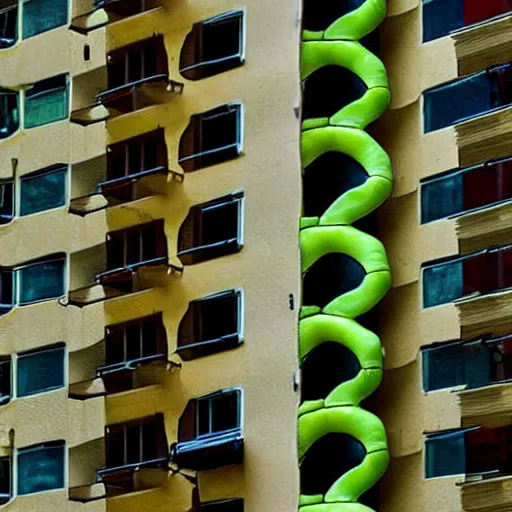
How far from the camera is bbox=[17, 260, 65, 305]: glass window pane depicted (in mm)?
29547

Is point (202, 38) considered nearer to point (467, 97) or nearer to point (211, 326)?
point (211, 326)

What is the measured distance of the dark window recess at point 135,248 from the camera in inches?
1120

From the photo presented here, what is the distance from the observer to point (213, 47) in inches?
1132

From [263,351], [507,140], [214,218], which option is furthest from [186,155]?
[507,140]

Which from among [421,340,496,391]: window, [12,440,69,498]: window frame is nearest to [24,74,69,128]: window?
[12,440,69,498]: window frame

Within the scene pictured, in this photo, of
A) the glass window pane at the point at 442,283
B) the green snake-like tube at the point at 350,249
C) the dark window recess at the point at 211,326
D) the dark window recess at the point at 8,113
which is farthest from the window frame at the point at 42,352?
the glass window pane at the point at 442,283

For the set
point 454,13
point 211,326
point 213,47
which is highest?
point 213,47

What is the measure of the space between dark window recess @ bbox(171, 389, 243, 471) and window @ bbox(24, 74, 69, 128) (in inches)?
175

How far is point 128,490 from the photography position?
27938 millimetres

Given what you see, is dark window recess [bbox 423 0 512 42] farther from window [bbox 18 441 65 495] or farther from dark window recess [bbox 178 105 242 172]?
window [bbox 18 441 65 495]

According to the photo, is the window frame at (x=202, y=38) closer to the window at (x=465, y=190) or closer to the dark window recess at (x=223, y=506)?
the window at (x=465, y=190)

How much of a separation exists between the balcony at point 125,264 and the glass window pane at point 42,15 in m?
3.06

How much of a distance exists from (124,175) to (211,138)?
1351mm

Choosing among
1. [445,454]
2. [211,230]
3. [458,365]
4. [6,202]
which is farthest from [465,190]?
[6,202]
